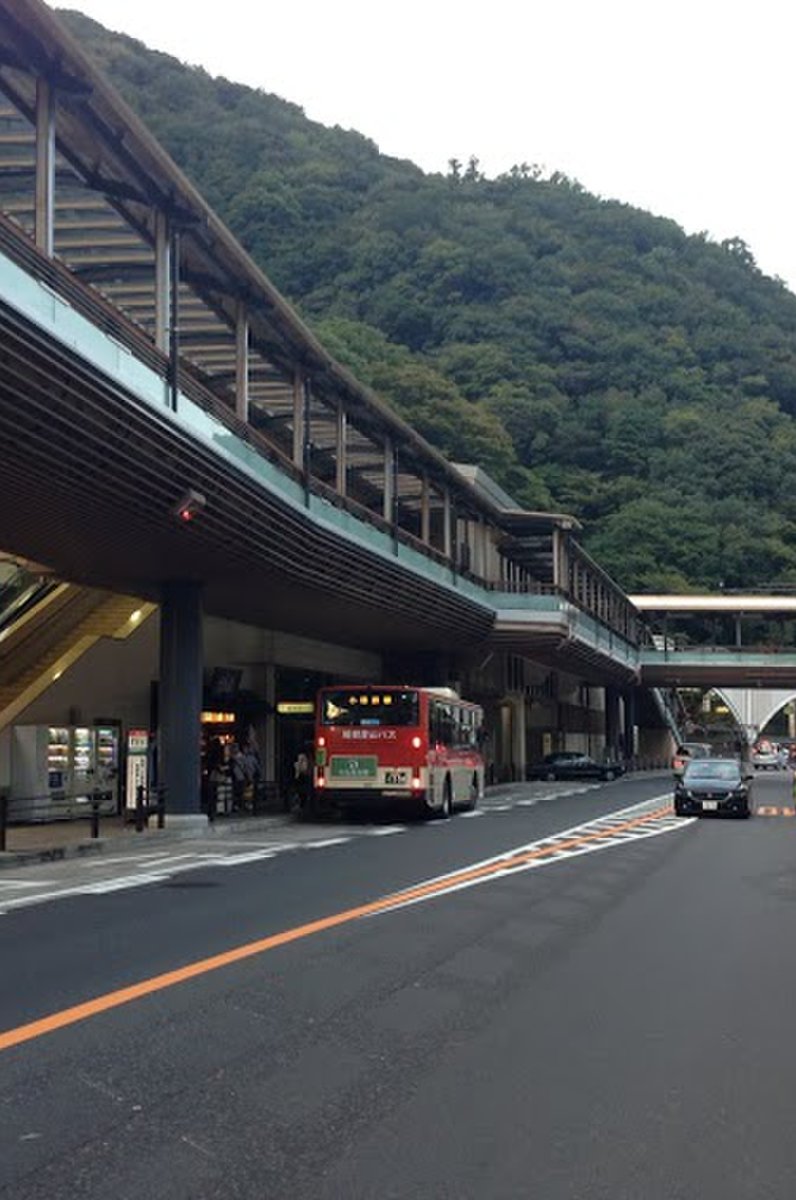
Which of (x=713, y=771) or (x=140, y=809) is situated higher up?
(x=713, y=771)

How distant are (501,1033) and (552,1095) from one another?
1402 millimetres

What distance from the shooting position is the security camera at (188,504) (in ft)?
70.9

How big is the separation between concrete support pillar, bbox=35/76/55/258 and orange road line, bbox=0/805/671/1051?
942 cm

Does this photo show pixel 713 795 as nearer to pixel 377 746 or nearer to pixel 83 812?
pixel 377 746

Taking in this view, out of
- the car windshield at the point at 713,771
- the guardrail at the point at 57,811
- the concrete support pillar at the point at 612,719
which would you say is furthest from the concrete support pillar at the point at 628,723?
the guardrail at the point at 57,811

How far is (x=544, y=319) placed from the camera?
114m

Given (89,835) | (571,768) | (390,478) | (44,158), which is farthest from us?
(571,768)

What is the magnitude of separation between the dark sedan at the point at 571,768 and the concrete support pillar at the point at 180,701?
113ft

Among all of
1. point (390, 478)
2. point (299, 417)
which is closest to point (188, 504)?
point (299, 417)

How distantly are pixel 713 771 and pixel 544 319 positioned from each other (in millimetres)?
86711

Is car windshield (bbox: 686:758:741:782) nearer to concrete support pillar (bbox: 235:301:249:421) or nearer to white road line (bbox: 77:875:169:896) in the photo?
concrete support pillar (bbox: 235:301:249:421)

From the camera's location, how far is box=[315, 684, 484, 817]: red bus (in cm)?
2914

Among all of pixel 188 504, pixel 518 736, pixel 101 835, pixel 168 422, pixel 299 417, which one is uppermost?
pixel 299 417

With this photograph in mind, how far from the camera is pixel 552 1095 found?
21.2 ft
